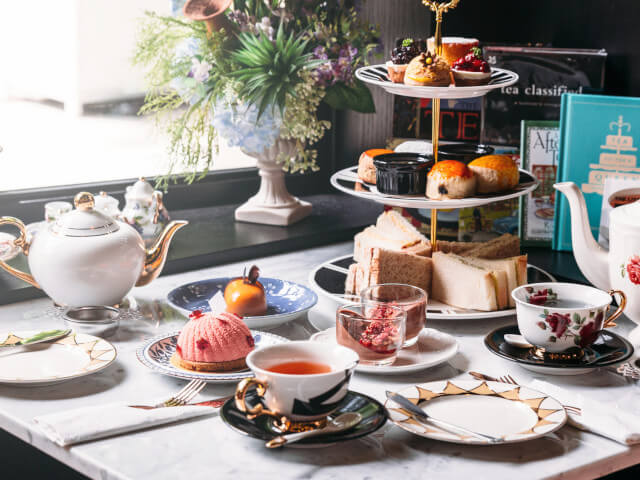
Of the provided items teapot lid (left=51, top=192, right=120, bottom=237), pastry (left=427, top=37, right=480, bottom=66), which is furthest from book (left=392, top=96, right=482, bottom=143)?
teapot lid (left=51, top=192, right=120, bottom=237)

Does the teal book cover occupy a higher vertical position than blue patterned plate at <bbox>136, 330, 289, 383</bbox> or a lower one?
higher

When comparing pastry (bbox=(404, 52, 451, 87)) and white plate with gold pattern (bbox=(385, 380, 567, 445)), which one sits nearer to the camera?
white plate with gold pattern (bbox=(385, 380, 567, 445))

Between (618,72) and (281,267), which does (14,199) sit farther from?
(618,72)

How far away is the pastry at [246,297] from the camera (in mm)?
1396

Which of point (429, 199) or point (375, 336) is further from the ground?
point (429, 199)

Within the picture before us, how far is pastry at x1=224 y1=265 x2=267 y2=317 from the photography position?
1396mm

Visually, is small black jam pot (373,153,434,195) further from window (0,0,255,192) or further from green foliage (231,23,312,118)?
window (0,0,255,192)

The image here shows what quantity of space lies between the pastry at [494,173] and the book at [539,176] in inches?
15.6

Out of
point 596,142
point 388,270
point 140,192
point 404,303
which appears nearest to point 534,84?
point 596,142

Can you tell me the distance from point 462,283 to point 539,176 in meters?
0.50

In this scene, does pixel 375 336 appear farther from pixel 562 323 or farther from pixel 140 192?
pixel 140 192

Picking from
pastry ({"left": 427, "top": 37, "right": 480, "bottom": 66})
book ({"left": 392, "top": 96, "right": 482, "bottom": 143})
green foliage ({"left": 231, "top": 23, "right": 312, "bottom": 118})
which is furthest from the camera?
book ({"left": 392, "top": 96, "right": 482, "bottom": 143})

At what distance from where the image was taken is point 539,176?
1831mm

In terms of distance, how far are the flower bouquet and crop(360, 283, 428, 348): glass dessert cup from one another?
0.61 metres
